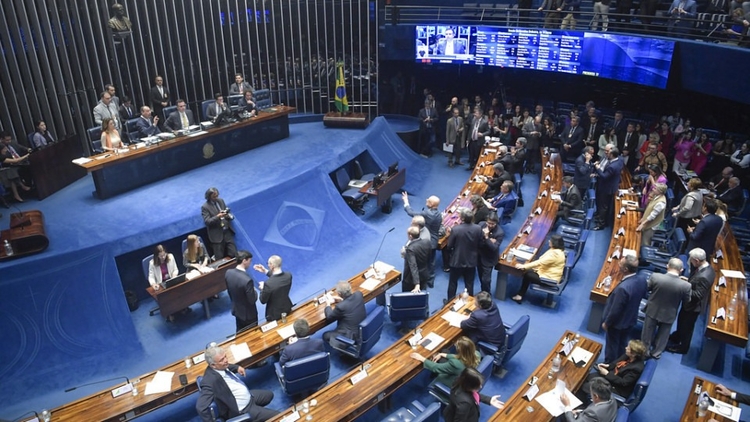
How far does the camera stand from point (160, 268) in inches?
325

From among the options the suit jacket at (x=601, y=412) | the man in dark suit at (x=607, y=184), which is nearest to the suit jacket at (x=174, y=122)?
the man in dark suit at (x=607, y=184)

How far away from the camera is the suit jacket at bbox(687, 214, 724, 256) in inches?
323

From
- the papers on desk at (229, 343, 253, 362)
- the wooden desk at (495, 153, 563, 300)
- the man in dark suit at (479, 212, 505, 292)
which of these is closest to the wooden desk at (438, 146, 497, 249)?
the man in dark suit at (479, 212, 505, 292)

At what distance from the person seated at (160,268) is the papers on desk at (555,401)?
5.59m

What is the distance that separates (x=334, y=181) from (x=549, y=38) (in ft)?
23.2

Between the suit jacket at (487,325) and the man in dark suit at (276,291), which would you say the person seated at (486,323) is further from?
the man in dark suit at (276,291)

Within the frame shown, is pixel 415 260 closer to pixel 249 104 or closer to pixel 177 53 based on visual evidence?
pixel 249 104

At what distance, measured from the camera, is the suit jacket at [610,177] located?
10.7 metres

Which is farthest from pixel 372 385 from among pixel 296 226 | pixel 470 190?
pixel 470 190

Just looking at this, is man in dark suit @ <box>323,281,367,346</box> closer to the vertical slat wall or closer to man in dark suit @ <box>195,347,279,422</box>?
man in dark suit @ <box>195,347,279,422</box>

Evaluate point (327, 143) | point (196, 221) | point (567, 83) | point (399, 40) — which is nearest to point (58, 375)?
point (196, 221)

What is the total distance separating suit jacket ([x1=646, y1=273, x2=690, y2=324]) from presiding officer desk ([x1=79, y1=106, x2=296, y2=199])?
9047mm

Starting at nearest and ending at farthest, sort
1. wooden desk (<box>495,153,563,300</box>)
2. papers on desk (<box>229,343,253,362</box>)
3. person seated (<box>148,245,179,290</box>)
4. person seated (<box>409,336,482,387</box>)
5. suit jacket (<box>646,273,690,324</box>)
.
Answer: person seated (<box>409,336,482,387</box>) → papers on desk (<box>229,343,253,362</box>) → suit jacket (<box>646,273,690,324</box>) → person seated (<box>148,245,179,290</box>) → wooden desk (<box>495,153,563,300</box>)

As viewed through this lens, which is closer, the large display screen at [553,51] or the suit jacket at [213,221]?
the suit jacket at [213,221]
